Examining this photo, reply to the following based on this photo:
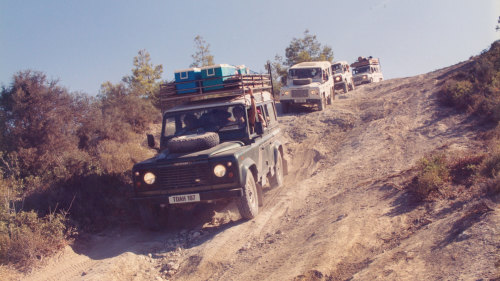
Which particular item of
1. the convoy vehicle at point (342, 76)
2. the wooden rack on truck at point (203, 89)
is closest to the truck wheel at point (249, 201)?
the wooden rack on truck at point (203, 89)

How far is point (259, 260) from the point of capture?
4.90m

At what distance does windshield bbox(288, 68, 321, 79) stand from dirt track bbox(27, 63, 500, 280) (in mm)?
8606

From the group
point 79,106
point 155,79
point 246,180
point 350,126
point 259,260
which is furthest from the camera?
point 155,79

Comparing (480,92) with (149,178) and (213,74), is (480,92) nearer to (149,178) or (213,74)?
(213,74)

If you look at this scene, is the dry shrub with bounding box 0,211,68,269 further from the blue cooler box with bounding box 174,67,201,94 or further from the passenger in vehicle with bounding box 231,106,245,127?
the passenger in vehicle with bounding box 231,106,245,127

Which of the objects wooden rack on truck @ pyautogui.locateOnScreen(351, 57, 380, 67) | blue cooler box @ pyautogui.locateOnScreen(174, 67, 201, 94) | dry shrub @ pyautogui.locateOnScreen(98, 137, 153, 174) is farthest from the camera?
wooden rack on truck @ pyautogui.locateOnScreen(351, 57, 380, 67)

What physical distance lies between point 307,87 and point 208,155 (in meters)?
11.6

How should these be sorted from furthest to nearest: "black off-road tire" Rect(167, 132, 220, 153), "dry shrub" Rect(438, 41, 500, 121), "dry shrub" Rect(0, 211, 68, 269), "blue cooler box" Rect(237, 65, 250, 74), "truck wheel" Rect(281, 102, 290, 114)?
"truck wheel" Rect(281, 102, 290, 114), "dry shrub" Rect(438, 41, 500, 121), "blue cooler box" Rect(237, 65, 250, 74), "black off-road tire" Rect(167, 132, 220, 153), "dry shrub" Rect(0, 211, 68, 269)

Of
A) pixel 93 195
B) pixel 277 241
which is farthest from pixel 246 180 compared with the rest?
pixel 93 195

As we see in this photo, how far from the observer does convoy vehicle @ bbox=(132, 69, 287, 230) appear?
590cm

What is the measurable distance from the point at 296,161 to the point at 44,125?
21.0 feet

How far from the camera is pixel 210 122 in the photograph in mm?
7105

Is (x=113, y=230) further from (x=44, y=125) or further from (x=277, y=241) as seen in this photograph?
(x=44, y=125)

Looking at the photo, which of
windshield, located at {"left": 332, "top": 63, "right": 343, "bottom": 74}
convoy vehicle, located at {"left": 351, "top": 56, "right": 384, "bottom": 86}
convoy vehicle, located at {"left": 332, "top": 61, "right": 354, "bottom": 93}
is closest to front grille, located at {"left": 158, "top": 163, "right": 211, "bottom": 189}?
convoy vehicle, located at {"left": 332, "top": 61, "right": 354, "bottom": 93}
